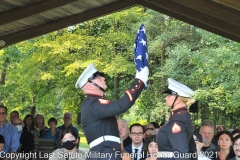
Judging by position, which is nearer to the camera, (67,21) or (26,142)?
(26,142)

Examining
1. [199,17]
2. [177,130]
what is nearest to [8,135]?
[177,130]

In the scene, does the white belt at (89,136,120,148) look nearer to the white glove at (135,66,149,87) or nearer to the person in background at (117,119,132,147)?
the white glove at (135,66,149,87)

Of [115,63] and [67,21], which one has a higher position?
[115,63]

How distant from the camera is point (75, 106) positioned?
16266 mm

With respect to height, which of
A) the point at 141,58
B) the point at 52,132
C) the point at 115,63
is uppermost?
the point at 115,63

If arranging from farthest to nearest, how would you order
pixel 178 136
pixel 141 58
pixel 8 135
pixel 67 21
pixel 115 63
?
pixel 115 63
pixel 67 21
pixel 8 135
pixel 141 58
pixel 178 136

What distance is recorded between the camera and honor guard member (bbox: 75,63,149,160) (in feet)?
12.1

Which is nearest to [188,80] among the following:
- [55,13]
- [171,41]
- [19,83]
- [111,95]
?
[171,41]

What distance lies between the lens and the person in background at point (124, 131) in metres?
5.99

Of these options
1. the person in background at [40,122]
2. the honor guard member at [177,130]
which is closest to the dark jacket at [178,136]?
the honor guard member at [177,130]

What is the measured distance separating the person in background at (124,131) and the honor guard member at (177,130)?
2.04 m

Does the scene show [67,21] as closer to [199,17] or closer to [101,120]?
[199,17]

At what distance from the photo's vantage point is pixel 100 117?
377 cm

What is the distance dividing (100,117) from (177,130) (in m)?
0.61
